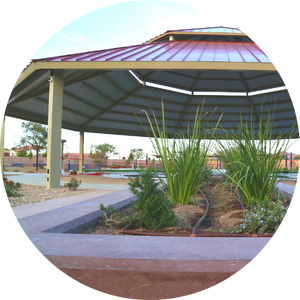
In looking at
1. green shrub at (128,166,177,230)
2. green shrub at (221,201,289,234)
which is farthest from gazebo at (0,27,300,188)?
green shrub at (221,201,289,234)

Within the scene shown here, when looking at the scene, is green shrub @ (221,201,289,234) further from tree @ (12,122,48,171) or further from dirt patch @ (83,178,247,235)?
tree @ (12,122,48,171)

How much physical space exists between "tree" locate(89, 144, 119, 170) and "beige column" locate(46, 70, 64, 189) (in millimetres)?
16549

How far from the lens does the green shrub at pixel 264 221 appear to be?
7.13 ft

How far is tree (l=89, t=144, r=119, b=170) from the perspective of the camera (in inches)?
900

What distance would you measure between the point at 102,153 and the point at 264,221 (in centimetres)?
2339

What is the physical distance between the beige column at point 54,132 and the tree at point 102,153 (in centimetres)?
1655

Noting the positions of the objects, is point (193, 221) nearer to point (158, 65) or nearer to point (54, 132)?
point (158, 65)

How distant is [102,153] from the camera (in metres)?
24.9

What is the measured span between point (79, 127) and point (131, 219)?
12400mm

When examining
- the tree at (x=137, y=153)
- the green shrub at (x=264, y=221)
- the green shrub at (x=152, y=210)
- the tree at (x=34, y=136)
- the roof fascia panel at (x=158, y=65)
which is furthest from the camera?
the tree at (x=137, y=153)

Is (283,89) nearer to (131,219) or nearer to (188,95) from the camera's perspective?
(188,95)

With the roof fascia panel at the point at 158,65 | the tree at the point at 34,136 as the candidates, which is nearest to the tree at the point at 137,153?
the tree at the point at 34,136

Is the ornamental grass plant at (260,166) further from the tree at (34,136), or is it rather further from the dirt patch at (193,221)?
the tree at (34,136)

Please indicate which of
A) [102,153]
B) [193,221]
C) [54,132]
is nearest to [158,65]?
[54,132]
